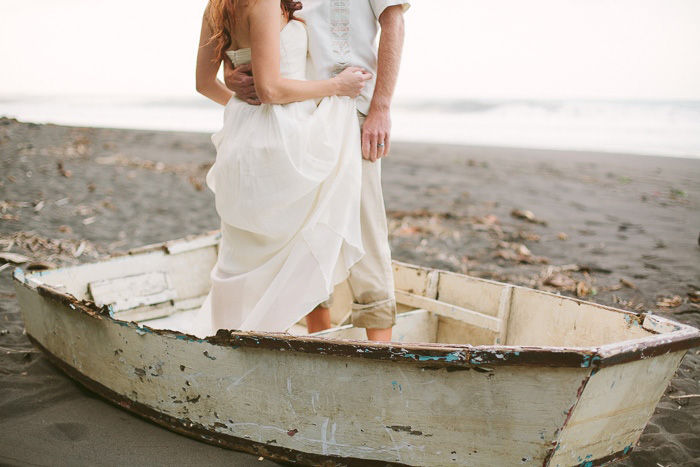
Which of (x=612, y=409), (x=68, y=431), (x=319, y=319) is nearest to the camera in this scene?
(x=612, y=409)

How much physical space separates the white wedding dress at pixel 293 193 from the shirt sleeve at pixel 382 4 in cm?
36

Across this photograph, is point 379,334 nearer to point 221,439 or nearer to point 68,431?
point 221,439

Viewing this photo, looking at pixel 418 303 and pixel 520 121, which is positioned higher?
pixel 520 121

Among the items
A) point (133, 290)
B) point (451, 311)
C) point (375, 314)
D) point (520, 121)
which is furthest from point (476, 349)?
point (520, 121)

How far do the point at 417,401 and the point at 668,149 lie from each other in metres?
15.7

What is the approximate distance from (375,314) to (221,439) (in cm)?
94

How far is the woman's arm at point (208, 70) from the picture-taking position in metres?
2.83

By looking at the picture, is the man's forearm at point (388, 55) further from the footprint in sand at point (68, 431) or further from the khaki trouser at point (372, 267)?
the footprint in sand at point (68, 431)

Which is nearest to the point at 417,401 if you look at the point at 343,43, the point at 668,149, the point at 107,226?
the point at 343,43

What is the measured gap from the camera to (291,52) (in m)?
2.65

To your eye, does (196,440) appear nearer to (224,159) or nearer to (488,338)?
(224,159)

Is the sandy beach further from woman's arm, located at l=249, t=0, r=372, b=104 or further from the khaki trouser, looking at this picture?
woman's arm, located at l=249, t=0, r=372, b=104

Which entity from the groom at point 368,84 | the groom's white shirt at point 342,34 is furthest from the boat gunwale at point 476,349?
the groom's white shirt at point 342,34

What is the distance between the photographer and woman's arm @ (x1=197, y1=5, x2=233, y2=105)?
9.28 ft
